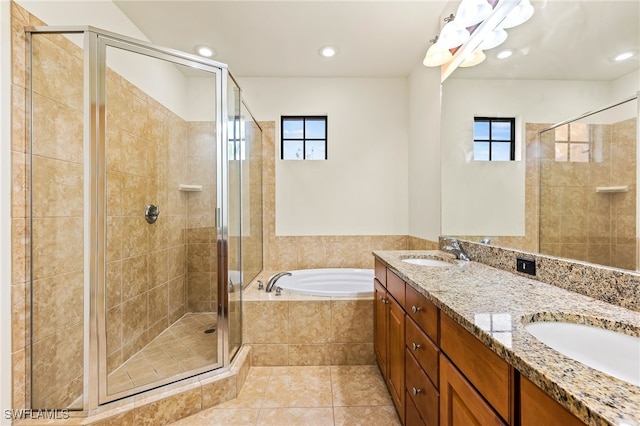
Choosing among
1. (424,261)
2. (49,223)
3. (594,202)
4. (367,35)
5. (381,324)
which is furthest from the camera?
(367,35)

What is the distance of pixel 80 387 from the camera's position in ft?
4.48

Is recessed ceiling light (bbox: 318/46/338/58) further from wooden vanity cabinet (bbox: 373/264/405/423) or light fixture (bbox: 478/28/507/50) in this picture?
wooden vanity cabinet (bbox: 373/264/405/423)

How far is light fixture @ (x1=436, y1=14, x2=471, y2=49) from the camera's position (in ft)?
5.49

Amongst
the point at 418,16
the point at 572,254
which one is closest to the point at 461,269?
the point at 572,254

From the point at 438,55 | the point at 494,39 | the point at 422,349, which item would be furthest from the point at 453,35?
the point at 422,349

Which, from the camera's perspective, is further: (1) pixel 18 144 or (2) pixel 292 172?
(2) pixel 292 172

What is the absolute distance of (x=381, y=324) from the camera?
176 cm

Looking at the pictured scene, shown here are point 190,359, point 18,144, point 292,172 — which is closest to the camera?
point 18,144

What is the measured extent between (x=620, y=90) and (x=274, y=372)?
90.9 inches

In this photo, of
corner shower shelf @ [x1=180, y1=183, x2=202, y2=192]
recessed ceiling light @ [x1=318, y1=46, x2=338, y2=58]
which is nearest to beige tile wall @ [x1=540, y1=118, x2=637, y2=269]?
recessed ceiling light @ [x1=318, y1=46, x2=338, y2=58]

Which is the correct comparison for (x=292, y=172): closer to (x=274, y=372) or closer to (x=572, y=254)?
(x=274, y=372)

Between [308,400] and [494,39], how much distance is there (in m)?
2.39

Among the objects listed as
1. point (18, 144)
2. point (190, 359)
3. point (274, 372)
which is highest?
point (18, 144)

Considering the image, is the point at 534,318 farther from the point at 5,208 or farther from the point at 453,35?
the point at 5,208
